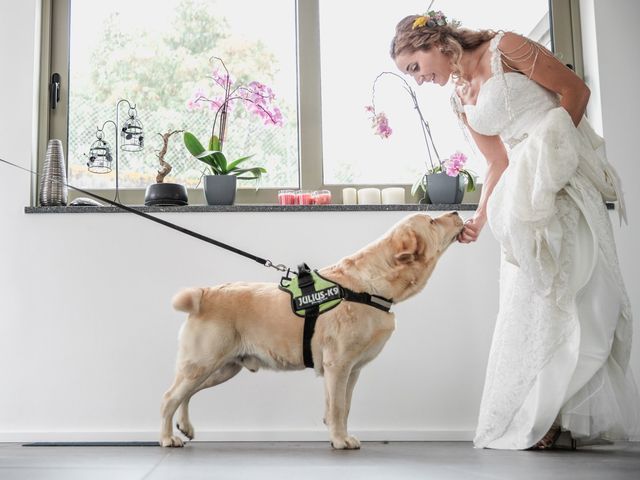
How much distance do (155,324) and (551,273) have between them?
64.7 inches

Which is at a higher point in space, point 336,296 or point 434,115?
point 434,115

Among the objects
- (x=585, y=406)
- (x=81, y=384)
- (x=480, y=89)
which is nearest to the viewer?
(x=585, y=406)

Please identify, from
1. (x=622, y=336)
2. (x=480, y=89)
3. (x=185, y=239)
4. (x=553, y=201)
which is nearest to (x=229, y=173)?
(x=185, y=239)

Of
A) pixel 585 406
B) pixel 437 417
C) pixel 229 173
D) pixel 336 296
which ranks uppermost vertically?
pixel 229 173

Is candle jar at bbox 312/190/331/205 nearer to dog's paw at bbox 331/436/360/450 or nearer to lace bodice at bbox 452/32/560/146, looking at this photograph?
lace bodice at bbox 452/32/560/146

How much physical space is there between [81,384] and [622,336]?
6.90ft

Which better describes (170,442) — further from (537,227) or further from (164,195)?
(537,227)

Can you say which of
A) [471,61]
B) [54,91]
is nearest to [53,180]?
[54,91]

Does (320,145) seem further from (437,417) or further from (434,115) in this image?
(437,417)

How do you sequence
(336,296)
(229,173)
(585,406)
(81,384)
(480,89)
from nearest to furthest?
(585,406) < (336,296) < (480,89) < (81,384) < (229,173)

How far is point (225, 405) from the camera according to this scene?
287 centimetres

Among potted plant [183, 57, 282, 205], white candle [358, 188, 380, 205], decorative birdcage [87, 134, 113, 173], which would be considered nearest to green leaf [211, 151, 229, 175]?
potted plant [183, 57, 282, 205]

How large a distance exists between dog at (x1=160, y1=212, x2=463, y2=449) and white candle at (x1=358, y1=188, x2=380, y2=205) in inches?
33.3

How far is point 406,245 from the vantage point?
221 centimetres
